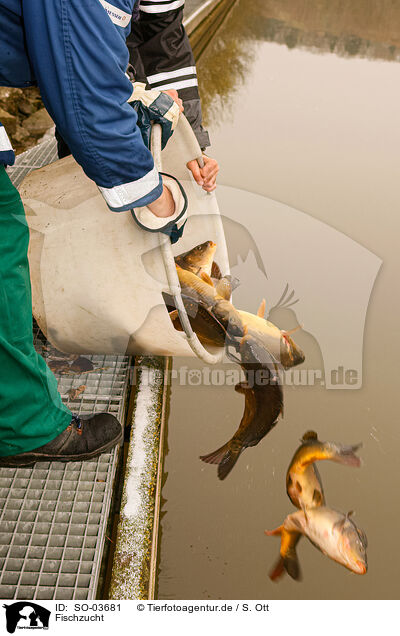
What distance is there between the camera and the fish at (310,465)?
1867 millimetres

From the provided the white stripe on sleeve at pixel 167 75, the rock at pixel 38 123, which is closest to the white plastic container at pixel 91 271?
the white stripe on sleeve at pixel 167 75

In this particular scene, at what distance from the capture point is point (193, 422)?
7.22 ft

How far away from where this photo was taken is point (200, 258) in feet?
7.53

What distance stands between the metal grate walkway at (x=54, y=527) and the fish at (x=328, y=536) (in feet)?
1.88

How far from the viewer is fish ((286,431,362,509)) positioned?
1867 millimetres

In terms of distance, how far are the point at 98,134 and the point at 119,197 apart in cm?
19

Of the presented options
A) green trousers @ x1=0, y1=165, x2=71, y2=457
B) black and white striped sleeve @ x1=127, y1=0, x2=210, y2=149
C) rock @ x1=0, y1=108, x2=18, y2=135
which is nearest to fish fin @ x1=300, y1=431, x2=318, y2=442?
green trousers @ x1=0, y1=165, x2=71, y2=457

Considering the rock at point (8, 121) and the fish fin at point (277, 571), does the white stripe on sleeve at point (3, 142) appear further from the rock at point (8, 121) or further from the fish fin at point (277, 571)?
the rock at point (8, 121)

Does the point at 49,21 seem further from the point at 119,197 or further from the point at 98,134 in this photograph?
the point at 119,197

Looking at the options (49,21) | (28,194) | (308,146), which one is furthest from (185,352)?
(308,146)

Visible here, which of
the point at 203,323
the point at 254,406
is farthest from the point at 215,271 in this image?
the point at 254,406

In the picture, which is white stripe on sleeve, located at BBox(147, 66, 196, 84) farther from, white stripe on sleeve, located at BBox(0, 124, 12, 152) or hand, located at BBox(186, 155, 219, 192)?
white stripe on sleeve, located at BBox(0, 124, 12, 152)

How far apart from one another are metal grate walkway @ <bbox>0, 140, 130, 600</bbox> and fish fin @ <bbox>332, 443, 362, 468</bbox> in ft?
2.70
